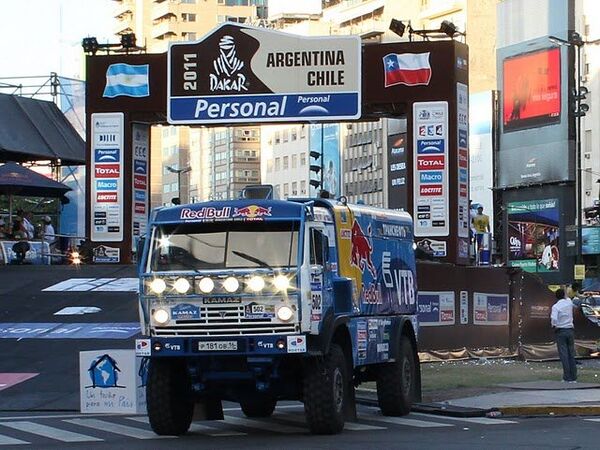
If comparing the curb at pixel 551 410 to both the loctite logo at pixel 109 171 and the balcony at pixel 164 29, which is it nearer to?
the loctite logo at pixel 109 171

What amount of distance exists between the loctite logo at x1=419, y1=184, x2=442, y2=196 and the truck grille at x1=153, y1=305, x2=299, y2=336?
21383mm

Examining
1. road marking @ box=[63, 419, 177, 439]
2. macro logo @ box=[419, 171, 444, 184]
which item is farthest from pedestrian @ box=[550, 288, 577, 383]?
macro logo @ box=[419, 171, 444, 184]

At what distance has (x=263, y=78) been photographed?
126ft

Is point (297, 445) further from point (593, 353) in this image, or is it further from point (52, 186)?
point (52, 186)

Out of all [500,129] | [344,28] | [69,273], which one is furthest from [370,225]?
[344,28]

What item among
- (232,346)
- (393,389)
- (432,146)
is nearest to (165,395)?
(232,346)

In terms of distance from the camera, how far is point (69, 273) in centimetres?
Result: 3688

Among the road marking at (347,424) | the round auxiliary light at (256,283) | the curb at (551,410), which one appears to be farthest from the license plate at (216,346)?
the curb at (551,410)

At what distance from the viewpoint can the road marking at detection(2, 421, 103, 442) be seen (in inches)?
690

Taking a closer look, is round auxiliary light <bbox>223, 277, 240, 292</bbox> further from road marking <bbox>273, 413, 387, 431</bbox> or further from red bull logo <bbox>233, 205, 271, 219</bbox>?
road marking <bbox>273, 413, 387, 431</bbox>

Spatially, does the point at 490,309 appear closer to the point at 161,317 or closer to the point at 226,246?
the point at 226,246

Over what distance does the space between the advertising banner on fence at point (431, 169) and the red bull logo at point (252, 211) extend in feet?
67.5

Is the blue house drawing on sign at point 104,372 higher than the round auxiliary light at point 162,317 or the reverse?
the reverse

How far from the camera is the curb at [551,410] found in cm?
2008
